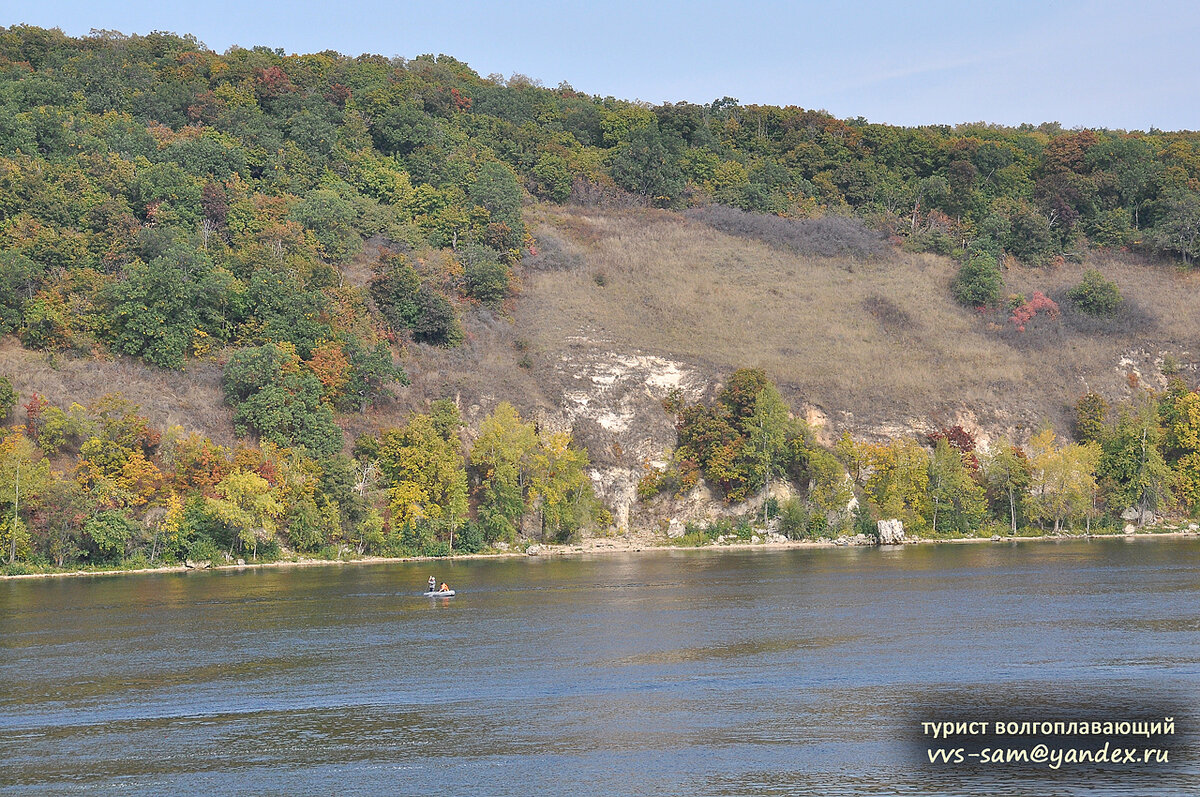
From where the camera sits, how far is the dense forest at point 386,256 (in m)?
75.6

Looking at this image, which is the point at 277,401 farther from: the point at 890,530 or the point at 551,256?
the point at 890,530

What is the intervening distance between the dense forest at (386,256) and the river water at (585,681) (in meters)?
14.9

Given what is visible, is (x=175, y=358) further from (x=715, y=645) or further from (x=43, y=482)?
(x=715, y=645)

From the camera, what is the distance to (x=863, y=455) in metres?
88.0

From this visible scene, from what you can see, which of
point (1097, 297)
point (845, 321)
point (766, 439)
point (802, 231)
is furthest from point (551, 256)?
point (1097, 297)

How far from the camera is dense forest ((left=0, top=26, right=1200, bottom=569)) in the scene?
75.6 meters

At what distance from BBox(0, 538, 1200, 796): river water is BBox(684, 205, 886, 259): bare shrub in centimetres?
7024

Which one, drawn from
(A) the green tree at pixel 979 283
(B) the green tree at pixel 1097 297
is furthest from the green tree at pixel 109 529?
(B) the green tree at pixel 1097 297

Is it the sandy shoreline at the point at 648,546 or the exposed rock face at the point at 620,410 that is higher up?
the exposed rock face at the point at 620,410

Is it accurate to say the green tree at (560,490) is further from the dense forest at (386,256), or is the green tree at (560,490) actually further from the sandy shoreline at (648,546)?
the sandy shoreline at (648,546)

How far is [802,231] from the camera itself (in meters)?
130

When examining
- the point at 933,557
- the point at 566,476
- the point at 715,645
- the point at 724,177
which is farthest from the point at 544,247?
the point at 715,645

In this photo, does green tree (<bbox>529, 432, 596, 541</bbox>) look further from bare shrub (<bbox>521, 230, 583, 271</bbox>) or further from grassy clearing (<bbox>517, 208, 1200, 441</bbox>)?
bare shrub (<bbox>521, 230, 583, 271</bbox>)

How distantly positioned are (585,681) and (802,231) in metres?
100
